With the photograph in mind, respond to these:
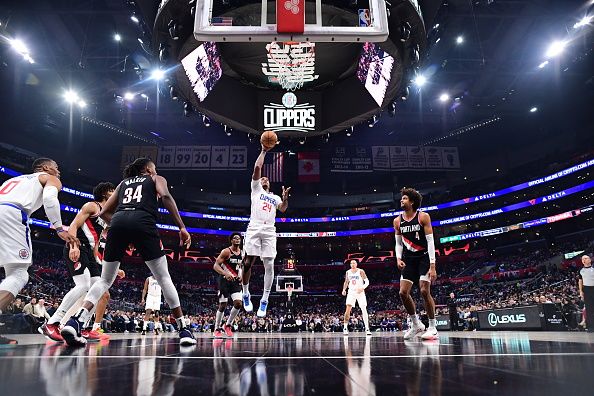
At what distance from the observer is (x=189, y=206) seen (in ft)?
143

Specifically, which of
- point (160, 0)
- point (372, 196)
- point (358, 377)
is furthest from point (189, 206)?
point (358, 377)

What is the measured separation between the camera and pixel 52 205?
446 centimetres

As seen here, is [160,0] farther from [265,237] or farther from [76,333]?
[76,333]

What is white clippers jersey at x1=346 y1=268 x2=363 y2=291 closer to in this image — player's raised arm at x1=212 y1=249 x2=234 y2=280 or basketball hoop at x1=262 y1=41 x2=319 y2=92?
player's raised arm at x1=212 y1=249 x2=234 y2=280

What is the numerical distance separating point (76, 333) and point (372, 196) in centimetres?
4360

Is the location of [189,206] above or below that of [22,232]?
above

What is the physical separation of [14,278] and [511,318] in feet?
49.4

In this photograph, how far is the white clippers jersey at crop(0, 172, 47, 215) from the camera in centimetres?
434

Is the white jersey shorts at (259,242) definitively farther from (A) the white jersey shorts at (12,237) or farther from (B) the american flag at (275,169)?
(B) the american flag at (275,169)

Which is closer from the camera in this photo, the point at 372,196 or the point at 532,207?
the point at 532,207

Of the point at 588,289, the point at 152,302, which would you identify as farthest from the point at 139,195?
the point at 588,289

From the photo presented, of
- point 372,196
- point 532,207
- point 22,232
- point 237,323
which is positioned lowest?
point 237,323

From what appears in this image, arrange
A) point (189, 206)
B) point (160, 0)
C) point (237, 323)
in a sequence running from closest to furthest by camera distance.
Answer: point (160, 0) → point (237, 323) → point (189, 206)

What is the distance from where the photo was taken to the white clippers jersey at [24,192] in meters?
4.34
